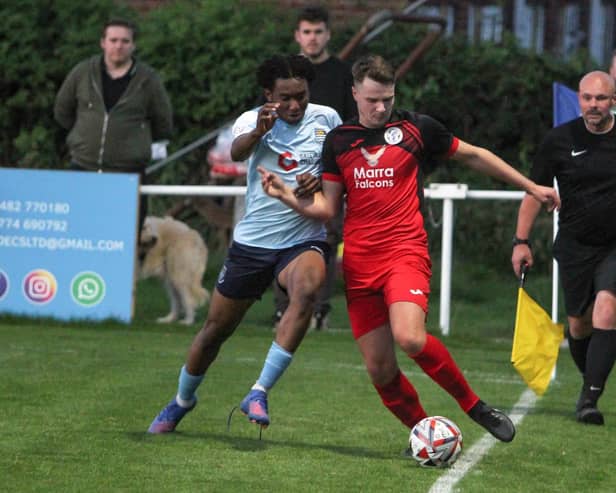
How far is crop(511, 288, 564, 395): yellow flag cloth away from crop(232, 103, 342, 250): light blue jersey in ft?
4.41

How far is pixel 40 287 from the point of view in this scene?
1434cm

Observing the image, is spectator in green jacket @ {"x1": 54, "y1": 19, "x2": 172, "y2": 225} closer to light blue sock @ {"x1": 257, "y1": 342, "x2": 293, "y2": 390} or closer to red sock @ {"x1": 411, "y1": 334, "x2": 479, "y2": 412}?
light blue sock @ {"x1": 257, "y1": 342, "x2": 293, "y2": 390}

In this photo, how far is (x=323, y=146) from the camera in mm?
8188

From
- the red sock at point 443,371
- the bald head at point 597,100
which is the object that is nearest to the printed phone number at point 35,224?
the bald head at point 597,100

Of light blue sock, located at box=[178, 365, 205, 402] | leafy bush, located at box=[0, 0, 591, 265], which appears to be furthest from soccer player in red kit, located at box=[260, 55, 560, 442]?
leafy bush, located at box=[0, 0, 591, 265]

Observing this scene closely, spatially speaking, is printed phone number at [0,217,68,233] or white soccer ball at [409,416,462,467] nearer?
white soccer ball at [409,416,462,467]

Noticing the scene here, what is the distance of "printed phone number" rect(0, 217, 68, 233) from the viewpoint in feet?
47.1

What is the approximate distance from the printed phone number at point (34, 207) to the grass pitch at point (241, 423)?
3.17 feet

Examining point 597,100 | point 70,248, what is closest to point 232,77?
point 70,248

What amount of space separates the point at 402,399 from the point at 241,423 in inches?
52.0

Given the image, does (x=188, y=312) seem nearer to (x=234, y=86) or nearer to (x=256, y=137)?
(x=234, y=86)

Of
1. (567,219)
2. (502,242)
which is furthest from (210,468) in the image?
(502,242)

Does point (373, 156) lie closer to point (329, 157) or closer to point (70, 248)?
point (329, 157)

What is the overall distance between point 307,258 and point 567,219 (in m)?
2.26
